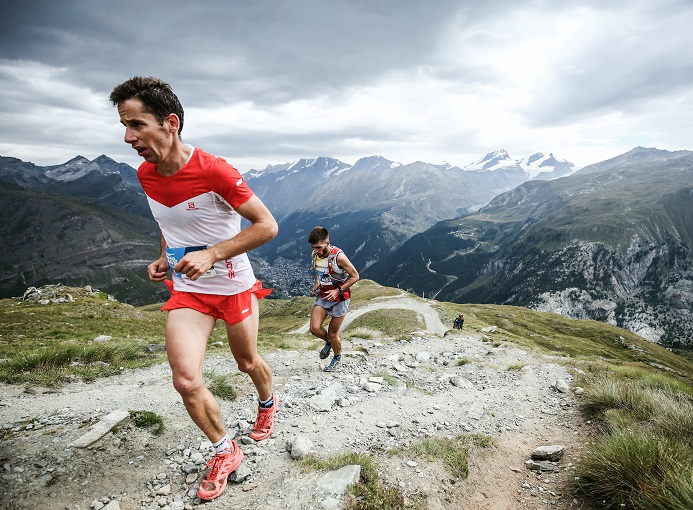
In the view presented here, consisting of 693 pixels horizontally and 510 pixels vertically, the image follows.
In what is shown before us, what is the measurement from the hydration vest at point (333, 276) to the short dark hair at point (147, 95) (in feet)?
21.5

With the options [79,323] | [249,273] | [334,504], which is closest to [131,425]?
[249,273]

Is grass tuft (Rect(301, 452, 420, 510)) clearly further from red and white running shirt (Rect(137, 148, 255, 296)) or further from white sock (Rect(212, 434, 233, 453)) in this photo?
red and white running shirt (Rect(137, 148, 255, 296))

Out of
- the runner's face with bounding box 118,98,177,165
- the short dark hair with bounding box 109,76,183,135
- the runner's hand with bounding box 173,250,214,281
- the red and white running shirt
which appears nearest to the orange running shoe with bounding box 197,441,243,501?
the red and white running shirt

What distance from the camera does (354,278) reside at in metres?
10.1

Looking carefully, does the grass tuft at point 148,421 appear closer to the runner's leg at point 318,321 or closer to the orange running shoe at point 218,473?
the orange running shoe at point 218,473

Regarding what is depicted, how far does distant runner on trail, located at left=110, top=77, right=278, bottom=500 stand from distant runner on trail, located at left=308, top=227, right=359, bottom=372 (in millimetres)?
5167

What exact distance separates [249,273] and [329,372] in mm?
6421

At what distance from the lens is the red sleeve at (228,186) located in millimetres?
4328

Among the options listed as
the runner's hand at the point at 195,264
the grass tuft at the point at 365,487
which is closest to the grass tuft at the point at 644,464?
the grass tuft at the point at 365,487

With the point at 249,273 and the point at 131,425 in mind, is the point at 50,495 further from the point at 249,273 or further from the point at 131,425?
the point at 249,273

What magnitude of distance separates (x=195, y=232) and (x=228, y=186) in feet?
2.60

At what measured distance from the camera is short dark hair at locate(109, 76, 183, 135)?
13.4ft

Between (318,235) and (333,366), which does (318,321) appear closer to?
(333,366)

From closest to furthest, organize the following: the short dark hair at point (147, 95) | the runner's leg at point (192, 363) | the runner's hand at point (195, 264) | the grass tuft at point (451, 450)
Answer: the runner's hand at point (195, 264)
the short dark hair at point (147, 95)
the runner's leg at point (192, 363)
the grass tuft at point (451, 450)
